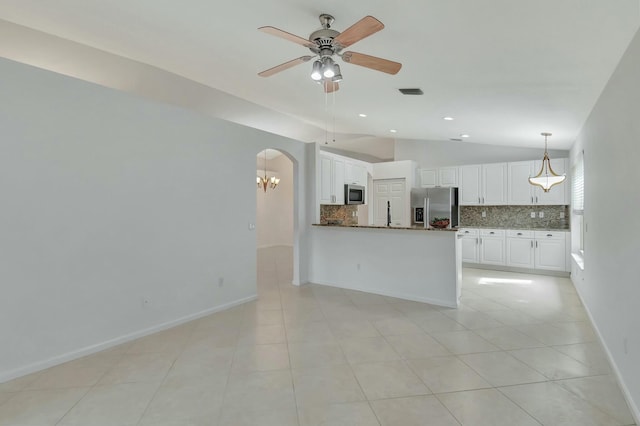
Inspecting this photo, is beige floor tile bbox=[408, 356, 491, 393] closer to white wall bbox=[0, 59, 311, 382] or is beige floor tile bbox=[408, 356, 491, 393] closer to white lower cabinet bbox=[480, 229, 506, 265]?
white wall bbox=[0, 59, 311, 382]

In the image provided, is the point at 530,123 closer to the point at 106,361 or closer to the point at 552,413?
the point at 552,413

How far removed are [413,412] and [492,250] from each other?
5.69 meters

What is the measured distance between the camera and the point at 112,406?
2.24 meters

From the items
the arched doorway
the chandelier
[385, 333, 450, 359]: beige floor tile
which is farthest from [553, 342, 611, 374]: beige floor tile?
the chandelier

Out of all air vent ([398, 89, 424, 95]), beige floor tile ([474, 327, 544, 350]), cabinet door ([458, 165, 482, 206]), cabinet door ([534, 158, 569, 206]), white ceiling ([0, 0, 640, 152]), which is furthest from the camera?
cabinet door ([458, 165, 482, 206])

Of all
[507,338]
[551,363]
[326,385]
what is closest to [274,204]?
[507,338]

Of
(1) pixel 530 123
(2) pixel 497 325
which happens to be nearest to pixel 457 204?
(1) pixel 530 123

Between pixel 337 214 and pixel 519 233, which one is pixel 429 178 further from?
pixel 337 214

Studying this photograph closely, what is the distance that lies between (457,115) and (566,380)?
11.2 ft

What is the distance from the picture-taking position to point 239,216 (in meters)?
4.64

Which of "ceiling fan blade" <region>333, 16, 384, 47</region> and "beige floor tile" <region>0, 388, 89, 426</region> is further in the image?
"beige floor tile" <region>0, 388, 89, 426</region>

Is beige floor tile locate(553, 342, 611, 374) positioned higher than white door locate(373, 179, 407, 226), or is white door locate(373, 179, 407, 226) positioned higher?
white door locate(373, 179, 407, 226)

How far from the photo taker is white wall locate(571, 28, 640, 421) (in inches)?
82.6

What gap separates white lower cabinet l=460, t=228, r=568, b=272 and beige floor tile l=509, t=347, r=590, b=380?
3.93 metres
